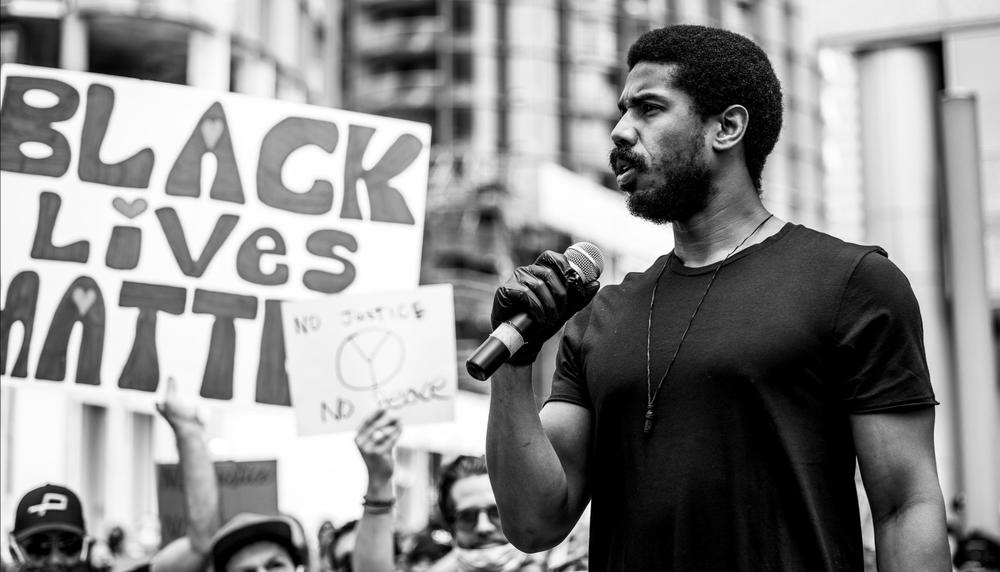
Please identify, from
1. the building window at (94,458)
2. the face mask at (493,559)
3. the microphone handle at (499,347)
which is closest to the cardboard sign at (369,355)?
the face mask at (493,559)

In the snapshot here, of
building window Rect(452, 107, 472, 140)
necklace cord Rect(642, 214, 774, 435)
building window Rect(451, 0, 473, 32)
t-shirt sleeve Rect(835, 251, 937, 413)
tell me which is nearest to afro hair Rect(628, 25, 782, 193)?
necklace cord Rect(642, 214, 774, 435)

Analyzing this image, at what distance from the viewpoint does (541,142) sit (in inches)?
2334

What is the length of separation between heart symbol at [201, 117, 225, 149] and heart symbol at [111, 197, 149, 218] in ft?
1.13

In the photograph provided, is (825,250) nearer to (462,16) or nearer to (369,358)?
(369,358)

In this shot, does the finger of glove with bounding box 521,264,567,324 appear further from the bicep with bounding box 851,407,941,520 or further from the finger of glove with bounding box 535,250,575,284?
the bicep with bounding box 851,407,941,520

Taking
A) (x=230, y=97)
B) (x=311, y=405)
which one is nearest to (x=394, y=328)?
(x=311, y=405)

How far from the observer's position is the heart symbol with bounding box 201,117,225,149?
18.3 ft

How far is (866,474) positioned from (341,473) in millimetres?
23667

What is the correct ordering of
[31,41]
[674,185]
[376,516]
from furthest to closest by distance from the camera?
[31,41] < [376,516] < [674,185]

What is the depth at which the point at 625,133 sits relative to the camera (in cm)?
250

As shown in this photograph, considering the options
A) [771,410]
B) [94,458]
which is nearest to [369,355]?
[771,410]

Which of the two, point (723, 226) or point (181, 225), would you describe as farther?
point (181, 225)

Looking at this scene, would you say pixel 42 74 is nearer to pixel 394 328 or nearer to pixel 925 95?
pixel 394 328

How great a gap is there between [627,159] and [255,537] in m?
3.11
